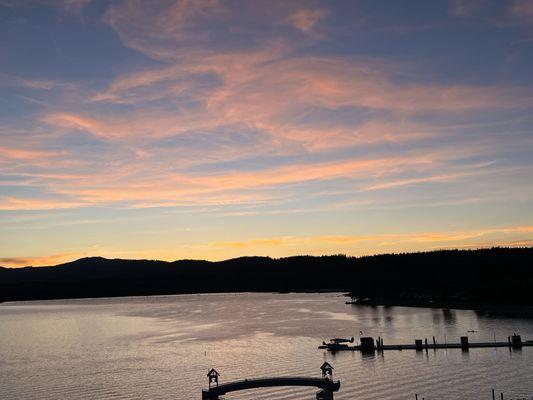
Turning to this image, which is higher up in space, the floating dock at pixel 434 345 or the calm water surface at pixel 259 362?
the floating dock at pixel 434 345

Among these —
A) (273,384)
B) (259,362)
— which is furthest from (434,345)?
(273,384)

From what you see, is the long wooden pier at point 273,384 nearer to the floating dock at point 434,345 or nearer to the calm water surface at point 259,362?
the calm water surface at point 259,362

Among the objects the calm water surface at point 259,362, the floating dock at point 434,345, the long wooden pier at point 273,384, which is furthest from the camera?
the floating dock at point 434,345

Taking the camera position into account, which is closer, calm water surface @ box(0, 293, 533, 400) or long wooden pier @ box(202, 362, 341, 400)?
long wooden pier @ box(202, 362, 341, 400)

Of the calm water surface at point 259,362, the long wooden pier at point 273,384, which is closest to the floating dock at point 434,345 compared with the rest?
the calm water surface at point 259,362

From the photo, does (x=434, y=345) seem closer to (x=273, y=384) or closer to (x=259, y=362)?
(x=259, y=362)

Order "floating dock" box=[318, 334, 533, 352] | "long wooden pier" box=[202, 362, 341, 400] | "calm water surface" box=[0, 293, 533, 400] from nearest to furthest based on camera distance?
"long wooden pier" box=[202, 362, 341, 400]
"calm water surface" box=[0, 293, 533, 400]
"floating dock" box=[318, 334, 533, 352]

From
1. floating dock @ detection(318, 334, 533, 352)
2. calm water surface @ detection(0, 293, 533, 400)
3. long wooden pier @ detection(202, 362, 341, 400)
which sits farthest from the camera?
floating dock @ detection(318, 334, 533, 352)

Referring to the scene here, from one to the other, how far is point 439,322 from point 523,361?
2304 inches

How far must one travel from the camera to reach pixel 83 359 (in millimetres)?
93625

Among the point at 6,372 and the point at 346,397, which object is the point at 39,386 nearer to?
the point at 6,372

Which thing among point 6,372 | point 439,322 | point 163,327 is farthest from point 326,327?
point 6,372

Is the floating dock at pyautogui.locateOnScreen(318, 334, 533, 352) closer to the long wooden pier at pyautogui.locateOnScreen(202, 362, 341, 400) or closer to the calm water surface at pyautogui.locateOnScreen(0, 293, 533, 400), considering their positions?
the calm water surface at pyautogui.locateOnScreen(0, 293, 533, 400)

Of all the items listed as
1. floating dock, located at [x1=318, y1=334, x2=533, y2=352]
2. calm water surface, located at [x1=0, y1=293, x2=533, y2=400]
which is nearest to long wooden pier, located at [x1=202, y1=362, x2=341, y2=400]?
calm water surface, located at [x1=0, y1=293, x2=533, y2=400]
